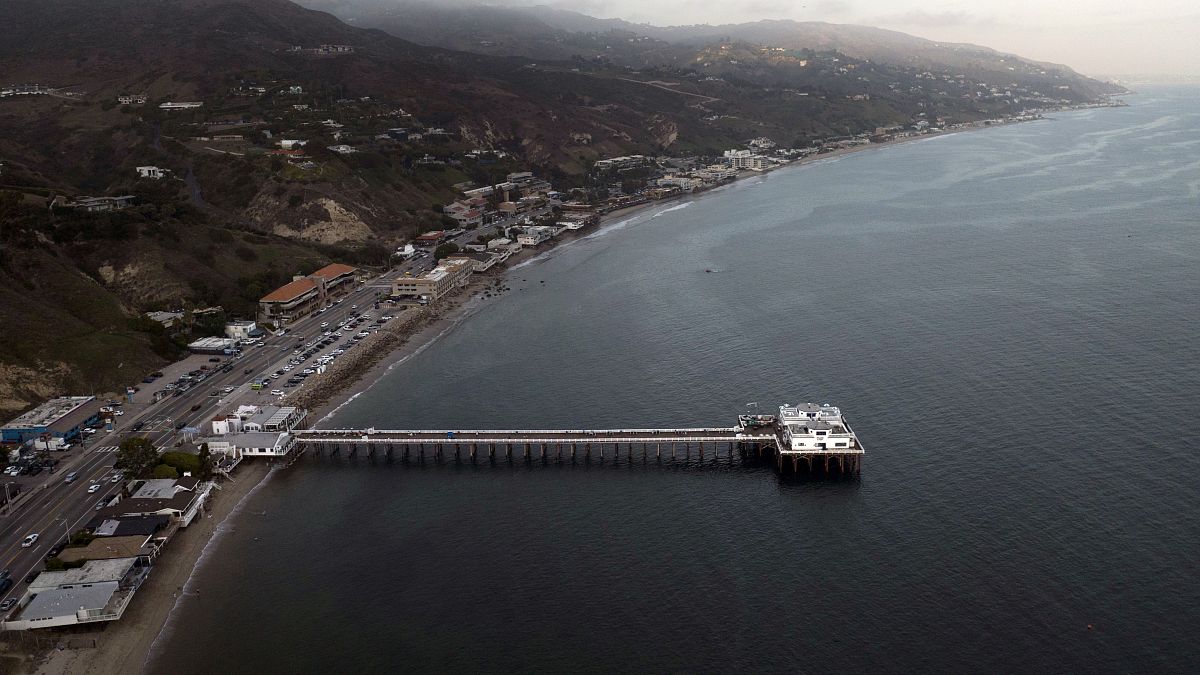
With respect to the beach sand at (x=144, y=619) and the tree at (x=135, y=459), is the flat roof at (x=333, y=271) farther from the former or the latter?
the beach sand at (x=144, y=619)

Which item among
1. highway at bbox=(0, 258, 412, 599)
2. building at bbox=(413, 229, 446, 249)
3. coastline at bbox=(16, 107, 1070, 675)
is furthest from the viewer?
building at bbox=(413, 229, 446, 249)

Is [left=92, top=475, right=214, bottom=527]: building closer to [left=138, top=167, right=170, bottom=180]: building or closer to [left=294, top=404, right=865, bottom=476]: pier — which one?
[left=294, top=404, right=865, bottom=476]: pier

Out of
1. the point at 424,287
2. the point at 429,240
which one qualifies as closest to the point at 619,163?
the point at 429,240

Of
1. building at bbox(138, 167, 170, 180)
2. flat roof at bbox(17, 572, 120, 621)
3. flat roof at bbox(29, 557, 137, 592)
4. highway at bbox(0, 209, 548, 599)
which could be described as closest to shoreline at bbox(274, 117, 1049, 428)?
highway at bbox(0, 209, 548, 599)

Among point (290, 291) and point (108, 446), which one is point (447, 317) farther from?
point (108, 446)

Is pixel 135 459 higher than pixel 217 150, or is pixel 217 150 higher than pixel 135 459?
pixel 217 150
